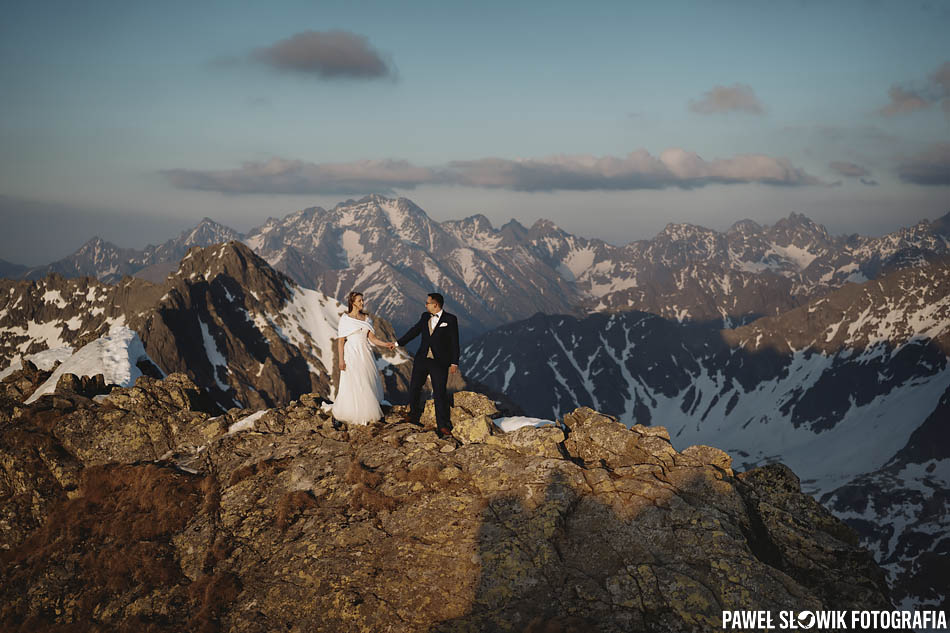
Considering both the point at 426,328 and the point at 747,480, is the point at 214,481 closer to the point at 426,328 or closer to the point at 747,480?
the point at 426,328

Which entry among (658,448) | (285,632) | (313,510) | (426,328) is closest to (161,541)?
(313,510)

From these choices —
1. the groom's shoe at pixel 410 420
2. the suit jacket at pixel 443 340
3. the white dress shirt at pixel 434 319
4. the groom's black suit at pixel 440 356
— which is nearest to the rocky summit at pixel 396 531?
the groom's shoe at pixel 410 420

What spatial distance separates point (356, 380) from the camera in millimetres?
22094

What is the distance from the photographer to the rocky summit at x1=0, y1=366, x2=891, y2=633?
13812 mm

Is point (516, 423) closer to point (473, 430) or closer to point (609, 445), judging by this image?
point (473, 430)

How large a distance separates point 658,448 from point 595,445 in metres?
2.06

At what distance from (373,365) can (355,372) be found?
90cm

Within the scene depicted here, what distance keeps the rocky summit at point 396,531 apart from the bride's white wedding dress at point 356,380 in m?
0.71

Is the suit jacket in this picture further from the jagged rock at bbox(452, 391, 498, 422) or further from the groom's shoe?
the groom's shoe

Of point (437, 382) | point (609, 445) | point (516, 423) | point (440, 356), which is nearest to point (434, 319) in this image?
point (440, 356)

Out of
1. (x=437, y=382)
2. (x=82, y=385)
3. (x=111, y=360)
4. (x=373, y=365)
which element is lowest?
(x=111, y=360)

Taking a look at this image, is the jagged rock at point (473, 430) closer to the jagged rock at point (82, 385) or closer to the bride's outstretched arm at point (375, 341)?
the bride's outstretched arm at point (375, 341)

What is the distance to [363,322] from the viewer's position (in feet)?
73.6

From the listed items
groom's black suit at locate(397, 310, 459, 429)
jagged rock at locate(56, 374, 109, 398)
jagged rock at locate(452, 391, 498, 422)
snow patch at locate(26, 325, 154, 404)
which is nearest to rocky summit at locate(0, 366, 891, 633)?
jagged rock at locate(452, 391, 498, 422)
